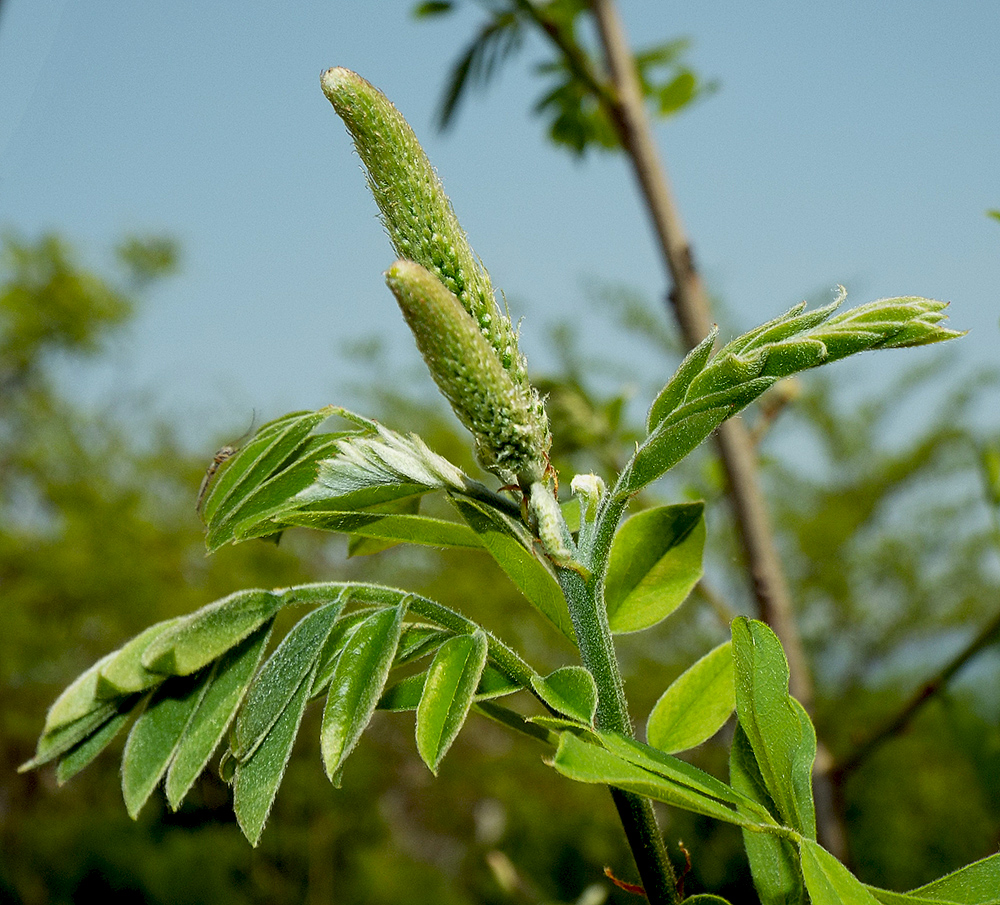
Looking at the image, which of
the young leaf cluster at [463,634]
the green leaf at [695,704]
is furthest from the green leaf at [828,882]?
the green leaf at [695,704]

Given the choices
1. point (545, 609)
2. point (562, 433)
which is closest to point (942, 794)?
point (562, 433)

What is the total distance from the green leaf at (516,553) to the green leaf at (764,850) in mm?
96

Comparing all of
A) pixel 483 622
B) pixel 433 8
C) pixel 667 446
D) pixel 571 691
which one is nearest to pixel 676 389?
pixel 667 446

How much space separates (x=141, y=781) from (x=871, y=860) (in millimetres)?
2555

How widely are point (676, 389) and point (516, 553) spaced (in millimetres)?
→ 98

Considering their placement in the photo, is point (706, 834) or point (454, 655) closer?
point (454, 655)

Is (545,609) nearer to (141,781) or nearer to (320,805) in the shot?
(141,781)

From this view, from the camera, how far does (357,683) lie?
1.18ft

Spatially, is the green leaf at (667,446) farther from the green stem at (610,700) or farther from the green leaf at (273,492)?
the green leaf at (273,492)

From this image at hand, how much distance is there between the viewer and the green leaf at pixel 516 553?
38cm

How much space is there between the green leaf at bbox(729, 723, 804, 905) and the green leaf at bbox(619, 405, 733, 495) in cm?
13

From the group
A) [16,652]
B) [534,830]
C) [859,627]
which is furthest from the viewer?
[16,652]

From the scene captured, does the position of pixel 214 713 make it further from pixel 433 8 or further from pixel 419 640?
pixel 433 8

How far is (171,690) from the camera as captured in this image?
0.40 metres
